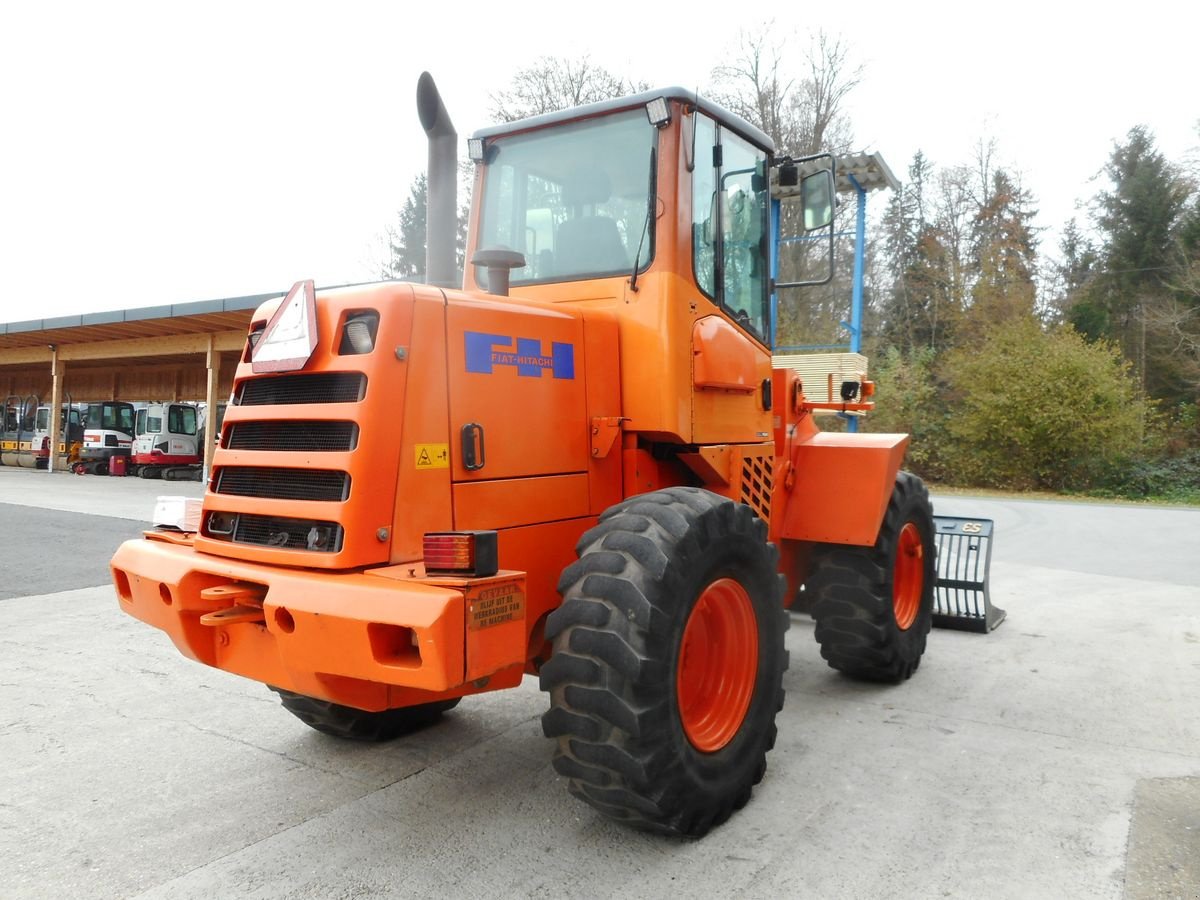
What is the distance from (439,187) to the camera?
3.77 metres

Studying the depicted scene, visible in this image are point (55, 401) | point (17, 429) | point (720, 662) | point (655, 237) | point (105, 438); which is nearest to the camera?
point (720, 662)

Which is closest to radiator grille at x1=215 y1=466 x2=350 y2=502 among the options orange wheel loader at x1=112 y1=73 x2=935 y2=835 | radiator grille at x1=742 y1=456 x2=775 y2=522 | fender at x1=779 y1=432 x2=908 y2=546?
orange wheel loader at x1=112 y1=73 x2=935 y2=835

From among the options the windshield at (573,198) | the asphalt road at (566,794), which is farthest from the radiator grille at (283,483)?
the windshield at (573,198)

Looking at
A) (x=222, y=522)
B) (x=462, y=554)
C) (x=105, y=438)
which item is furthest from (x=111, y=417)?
(x=462, y=554)

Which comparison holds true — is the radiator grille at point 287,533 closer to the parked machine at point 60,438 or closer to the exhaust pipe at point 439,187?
the exhaust pipe at point 439,187

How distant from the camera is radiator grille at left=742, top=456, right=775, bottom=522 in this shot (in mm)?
4383

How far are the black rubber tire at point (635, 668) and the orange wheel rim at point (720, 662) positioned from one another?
20 centimetres

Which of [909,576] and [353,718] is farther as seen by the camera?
[909,576]

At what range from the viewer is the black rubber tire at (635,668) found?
9.32 ft

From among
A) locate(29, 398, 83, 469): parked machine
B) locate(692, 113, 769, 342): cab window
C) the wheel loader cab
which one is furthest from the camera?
locate(29, 398, 83, 469): parked machine

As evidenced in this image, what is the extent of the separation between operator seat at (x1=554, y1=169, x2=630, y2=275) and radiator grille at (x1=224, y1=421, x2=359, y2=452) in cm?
145

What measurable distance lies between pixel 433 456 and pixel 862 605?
9.48 feet

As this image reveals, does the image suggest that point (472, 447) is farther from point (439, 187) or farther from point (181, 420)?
point (181, 420)

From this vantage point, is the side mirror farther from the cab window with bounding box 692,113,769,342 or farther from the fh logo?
the fh logo
